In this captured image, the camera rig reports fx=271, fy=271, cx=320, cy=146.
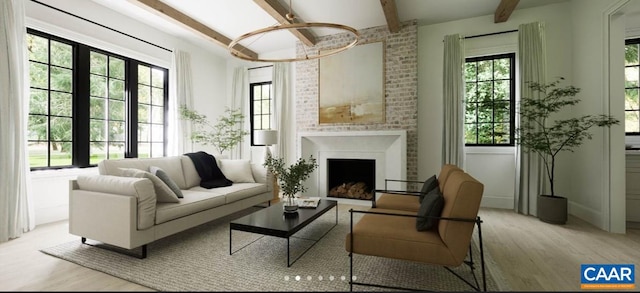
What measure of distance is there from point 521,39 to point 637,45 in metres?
1.50

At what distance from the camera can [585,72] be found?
358 centimetres

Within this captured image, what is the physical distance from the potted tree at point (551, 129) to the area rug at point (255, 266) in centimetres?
169

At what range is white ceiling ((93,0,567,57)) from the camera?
393cm

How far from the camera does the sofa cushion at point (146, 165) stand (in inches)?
117

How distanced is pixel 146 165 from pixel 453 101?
445 centimetres

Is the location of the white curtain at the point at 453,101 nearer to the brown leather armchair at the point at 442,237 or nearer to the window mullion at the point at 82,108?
the brown leather armchair at the point at 442,237

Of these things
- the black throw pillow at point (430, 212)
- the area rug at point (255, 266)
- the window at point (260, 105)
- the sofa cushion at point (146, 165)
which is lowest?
the area rug at point (255, 266)

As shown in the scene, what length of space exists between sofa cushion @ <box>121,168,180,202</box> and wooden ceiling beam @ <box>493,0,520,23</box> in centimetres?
478

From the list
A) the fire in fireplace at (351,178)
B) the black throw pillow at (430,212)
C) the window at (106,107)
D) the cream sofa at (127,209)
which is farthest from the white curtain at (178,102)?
the black throw pillow at (430,212)

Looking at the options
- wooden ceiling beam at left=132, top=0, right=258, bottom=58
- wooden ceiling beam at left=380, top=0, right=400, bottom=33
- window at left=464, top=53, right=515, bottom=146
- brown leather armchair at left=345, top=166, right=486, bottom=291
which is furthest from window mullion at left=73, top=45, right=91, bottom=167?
window at left=464, top=53, right=515, bottom=146

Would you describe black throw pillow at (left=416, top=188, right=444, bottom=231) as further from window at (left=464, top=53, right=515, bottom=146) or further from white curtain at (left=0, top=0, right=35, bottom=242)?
white curtain at (left=0, top=0, right=35, bottom=242)

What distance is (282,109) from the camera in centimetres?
558

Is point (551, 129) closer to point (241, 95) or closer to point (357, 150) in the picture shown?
point (357, 150)

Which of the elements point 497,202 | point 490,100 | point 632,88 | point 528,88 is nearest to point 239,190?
point 497,202
